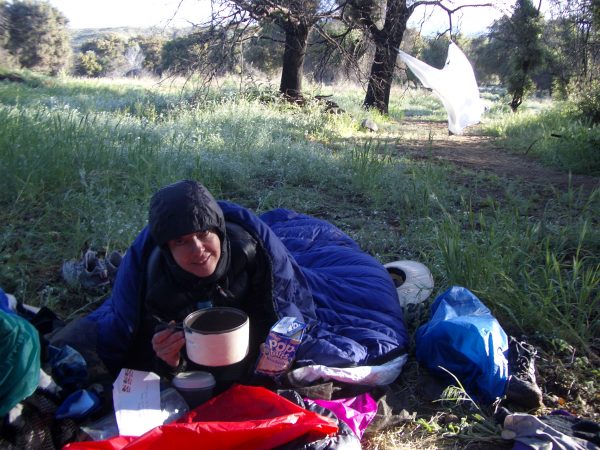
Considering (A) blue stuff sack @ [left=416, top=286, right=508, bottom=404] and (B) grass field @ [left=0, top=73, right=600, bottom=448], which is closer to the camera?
(A) blue stuff sack @ [left=416, top=286, right=508, bottom=404]

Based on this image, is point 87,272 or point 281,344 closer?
point 281,344

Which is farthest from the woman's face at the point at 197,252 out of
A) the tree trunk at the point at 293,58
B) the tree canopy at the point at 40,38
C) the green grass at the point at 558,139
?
the tree canopy at the point at 40,38

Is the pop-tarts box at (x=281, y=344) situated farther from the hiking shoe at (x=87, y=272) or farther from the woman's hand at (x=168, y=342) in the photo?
the hiking shoe at (x=87, y=272)

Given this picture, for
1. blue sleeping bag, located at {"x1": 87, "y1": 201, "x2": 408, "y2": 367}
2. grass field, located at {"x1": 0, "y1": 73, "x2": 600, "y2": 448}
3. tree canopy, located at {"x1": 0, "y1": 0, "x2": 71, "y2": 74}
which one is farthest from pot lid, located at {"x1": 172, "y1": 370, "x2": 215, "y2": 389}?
tree canopy, located at {"x1": 0, "y1": 0, "x2": 71, "y2": 74}

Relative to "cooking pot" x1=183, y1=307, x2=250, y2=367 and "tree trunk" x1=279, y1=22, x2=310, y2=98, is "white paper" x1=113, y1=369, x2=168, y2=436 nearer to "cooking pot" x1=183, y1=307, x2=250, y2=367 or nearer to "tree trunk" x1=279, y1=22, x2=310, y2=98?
"cooking pot" x1=183, y1=307, x2=250, y2=367

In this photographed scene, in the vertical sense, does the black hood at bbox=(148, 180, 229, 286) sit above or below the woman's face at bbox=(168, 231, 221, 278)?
above

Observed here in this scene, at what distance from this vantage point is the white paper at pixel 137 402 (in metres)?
1.73

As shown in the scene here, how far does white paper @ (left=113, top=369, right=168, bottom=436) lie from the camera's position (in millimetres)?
1729

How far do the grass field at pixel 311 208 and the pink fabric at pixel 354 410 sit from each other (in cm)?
12

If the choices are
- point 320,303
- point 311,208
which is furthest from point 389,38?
point 320,303

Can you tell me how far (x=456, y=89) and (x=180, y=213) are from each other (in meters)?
5.79

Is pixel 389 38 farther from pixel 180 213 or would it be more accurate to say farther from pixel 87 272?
pixel 180 213

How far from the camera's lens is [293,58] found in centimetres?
1064

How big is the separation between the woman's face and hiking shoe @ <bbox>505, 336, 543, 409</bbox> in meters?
1.29
